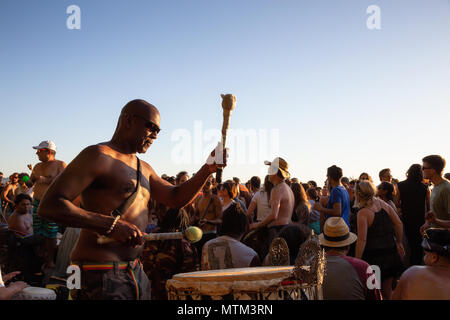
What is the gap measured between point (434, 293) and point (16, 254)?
676 cm

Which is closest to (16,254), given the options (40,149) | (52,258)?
(52,258)

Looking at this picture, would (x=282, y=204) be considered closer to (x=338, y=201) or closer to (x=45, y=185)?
(x=338, y=201)

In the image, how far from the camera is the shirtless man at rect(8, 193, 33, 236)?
7.56m

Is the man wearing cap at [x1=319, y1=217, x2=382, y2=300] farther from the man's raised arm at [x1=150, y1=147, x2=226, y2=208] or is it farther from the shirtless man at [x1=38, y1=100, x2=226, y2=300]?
the shirtless man at [x1=38, y1=100, x2=226, y2=300]

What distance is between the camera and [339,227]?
399cm

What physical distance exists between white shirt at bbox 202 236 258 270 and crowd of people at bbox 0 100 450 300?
0.04 ft

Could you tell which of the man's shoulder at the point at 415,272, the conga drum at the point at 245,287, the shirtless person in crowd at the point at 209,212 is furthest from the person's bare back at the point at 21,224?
the man's shoulder at the point at 415,272

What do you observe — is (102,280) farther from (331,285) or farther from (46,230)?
(46,230)

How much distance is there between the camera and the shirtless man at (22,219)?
24.8 ft

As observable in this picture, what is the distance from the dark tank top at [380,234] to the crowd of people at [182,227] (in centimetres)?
1

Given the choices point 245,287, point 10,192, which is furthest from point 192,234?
point 10,192

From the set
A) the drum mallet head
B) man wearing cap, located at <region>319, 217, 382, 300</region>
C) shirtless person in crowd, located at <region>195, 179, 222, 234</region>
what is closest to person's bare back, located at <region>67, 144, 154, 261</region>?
the drum mallet head

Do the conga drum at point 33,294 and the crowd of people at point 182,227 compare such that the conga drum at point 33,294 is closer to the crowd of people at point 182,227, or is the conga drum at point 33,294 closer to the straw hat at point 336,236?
the crowd of people at point 182,227
